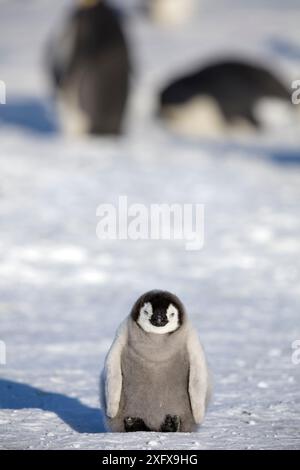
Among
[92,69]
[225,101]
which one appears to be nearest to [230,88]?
[225,101]

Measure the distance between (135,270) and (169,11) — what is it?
1202 cm

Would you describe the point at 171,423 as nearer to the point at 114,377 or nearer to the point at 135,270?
the point at 114,377

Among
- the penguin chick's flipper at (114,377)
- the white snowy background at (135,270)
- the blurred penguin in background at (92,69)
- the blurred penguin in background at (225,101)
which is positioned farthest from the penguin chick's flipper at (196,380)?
the blurred penguin in background at (225,101)

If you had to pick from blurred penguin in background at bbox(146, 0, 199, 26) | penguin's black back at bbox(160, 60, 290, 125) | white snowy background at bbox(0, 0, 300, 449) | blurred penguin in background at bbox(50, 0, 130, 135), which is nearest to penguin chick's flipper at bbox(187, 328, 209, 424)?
white snowy background at bbox(0, 0, 300, 449)

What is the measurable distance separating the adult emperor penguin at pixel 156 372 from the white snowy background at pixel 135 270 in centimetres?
13

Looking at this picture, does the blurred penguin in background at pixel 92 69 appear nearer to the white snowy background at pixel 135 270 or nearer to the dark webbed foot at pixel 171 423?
the white snowy background at pixel 135 270

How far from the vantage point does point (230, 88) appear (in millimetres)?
14055

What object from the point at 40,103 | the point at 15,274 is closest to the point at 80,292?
the point at 15,274

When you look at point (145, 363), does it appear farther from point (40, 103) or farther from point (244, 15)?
point (244, 15)

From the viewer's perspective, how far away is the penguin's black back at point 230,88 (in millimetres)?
13753

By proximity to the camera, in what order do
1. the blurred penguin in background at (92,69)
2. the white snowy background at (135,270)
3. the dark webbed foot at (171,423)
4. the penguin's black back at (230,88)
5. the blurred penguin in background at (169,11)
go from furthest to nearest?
the blurred penguin in background at (169,11), the penguin's black back at (230,88), the blurred penguin in background at (92,69), the white snowy background at (135,270), the dark webbed foot at (171,423)

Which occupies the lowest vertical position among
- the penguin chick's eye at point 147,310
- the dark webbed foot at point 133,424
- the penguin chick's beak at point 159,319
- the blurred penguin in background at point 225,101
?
the dark webbed foot at point 133,424

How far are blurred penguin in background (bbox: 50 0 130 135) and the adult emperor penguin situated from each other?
828 centimetres
